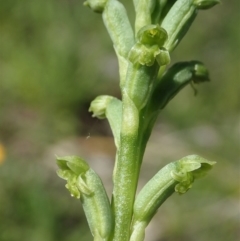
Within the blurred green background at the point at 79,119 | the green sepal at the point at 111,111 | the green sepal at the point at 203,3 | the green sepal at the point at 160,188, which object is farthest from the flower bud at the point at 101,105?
the blurred green background at the point at 79,119

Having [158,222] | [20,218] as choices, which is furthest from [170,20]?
[158,222]

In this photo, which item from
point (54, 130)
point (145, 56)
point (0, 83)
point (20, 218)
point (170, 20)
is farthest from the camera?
point (0, 83)

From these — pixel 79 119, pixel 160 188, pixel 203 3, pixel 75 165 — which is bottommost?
pixel 79 119

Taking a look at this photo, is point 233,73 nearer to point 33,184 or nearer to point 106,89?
point 106,89

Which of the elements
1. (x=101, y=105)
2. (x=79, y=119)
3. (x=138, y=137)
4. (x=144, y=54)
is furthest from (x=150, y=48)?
(x=79, y=119)

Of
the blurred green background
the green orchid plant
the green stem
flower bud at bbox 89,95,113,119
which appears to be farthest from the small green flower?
the blurred green background

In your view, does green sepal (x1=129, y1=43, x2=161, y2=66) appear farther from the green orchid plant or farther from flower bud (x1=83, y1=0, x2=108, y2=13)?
flower bud (x1=83, y1=0, x2=108, y2=13)

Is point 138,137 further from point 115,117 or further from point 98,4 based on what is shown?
point 98,4

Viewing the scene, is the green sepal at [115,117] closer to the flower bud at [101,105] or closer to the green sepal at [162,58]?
the flower bud at [101,105]
